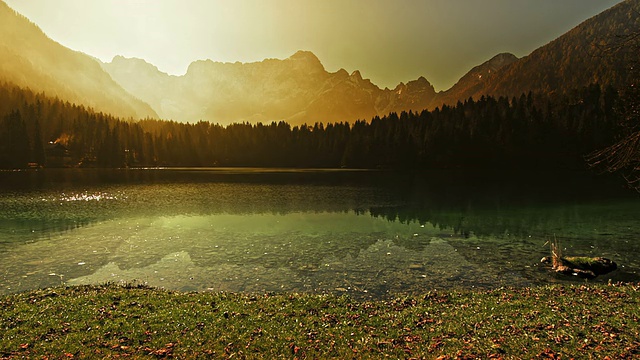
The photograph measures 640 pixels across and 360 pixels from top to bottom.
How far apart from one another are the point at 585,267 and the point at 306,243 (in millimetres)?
25153

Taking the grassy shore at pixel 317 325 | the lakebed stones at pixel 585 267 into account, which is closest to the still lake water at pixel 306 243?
the lakebed stones at pixel 585 267

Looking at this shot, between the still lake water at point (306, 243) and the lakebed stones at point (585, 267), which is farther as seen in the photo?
the lakebed stones at point (585, 267)

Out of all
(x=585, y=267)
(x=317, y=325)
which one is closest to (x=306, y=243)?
(x=317, y=325)

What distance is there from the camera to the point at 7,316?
16859 millimetres

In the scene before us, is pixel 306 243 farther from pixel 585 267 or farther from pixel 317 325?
pixel 585 267

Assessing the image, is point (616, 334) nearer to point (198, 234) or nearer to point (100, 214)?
point (198, 234)

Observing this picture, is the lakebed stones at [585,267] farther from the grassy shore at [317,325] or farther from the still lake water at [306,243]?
the grassy shore at [317,325]

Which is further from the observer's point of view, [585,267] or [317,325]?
[585,267]

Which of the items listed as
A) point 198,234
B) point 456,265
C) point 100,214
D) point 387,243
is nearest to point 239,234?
point 198,234

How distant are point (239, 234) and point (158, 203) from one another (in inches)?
1482

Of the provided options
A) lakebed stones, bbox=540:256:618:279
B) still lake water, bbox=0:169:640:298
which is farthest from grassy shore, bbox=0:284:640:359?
lakebed stones, bbox=540:256:618:279

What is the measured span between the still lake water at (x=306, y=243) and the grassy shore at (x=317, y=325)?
4489 mm

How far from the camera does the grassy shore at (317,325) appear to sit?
552 inches

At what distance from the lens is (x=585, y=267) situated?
27797 millimetres
